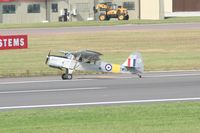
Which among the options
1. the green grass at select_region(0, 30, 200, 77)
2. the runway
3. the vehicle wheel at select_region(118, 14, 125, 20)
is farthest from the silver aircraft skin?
the vehicle wheel at select_region(118, 14, 125, 20)

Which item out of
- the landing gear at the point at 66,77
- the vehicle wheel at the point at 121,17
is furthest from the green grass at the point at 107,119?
the vehicle wheel at the point at 121,17

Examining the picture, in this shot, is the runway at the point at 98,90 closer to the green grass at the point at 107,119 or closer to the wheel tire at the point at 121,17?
the green grass at the point at 107,119

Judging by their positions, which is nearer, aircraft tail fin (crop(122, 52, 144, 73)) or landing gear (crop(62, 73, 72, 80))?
aircraft tail fin (crop(122, 52, 144, 73))

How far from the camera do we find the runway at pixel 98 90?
1783 cm

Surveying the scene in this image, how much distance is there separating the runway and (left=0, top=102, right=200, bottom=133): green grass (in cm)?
199

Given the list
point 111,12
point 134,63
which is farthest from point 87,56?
point 111,12

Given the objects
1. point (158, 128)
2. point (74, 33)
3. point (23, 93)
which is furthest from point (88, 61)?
point (74, 33)

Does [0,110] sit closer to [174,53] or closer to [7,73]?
[7,73]

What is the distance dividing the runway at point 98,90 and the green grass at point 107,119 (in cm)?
199

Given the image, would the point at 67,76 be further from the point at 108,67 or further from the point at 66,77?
the point at 108,67

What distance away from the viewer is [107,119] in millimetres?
13414

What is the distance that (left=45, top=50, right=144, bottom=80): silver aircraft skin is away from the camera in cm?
2477

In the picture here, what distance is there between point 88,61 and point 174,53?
1055 centimetres

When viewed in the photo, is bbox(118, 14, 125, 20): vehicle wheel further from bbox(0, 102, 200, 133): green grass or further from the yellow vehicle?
bbox(0, 102, 200, 133): green grass
